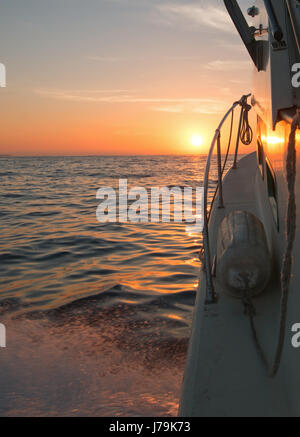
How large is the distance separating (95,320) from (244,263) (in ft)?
9.06

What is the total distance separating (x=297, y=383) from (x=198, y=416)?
48cm

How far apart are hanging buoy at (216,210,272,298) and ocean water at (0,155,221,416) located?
1260 millimetres

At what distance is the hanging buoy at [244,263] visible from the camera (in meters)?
2.52

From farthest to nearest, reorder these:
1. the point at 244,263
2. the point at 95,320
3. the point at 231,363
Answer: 1. the point at 95,320
2. the point at 244,263
3. the point at 231,363

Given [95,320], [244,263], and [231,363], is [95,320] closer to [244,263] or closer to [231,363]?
[244,263]

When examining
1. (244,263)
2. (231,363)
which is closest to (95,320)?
(244,263)

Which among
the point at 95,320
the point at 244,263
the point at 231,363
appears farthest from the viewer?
the point at 95,320

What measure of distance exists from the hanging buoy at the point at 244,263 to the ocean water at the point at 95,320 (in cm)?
126

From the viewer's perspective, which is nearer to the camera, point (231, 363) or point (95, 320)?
point (231, 363)

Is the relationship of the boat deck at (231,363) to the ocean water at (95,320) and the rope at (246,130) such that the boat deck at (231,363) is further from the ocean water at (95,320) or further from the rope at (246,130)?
the rope at (246,130)

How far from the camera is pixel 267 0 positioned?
184 cm

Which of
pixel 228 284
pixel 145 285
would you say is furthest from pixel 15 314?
pixel 228 284

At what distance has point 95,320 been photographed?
15.6 feet

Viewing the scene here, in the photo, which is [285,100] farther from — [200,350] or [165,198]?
[165,198]
